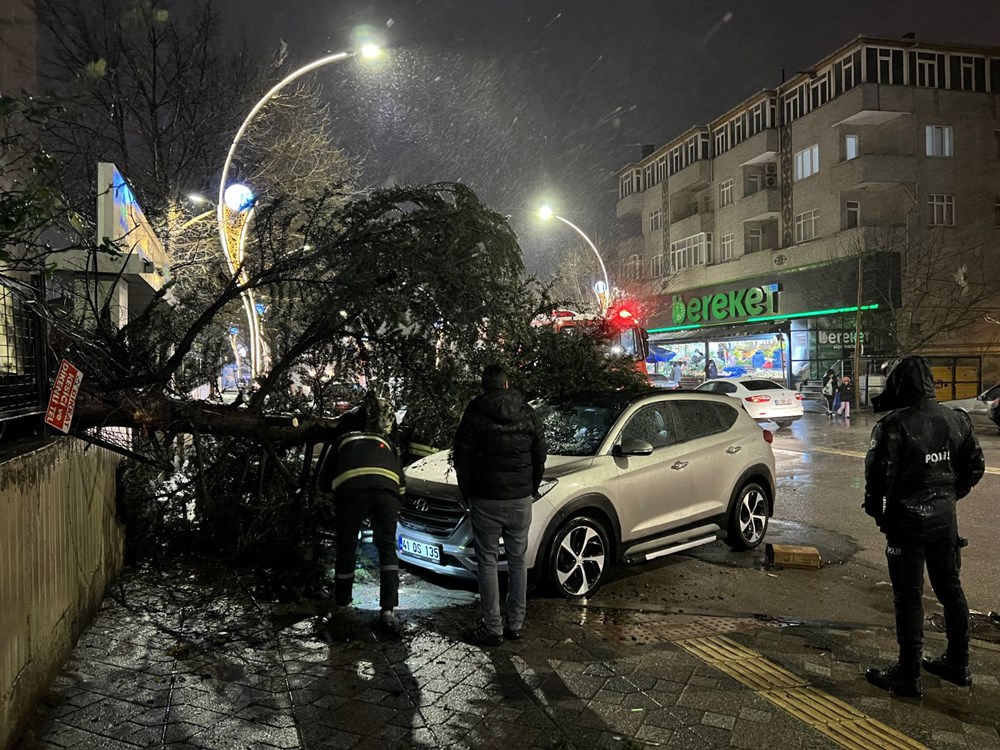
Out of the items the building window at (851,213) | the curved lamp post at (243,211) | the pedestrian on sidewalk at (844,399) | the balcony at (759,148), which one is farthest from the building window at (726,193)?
the curved lamp post at (243,211)

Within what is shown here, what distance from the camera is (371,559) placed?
6.89m

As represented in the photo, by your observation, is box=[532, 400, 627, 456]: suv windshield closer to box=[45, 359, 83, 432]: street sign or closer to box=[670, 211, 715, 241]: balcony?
box=[45, 359, 83, 432]: street sign

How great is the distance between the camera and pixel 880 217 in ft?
105

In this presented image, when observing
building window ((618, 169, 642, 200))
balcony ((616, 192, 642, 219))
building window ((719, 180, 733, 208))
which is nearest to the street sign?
building window ((719, 180, 733, 208))

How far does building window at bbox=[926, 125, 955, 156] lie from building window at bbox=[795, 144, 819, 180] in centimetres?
445

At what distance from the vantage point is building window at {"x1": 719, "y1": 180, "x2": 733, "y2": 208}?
130ft

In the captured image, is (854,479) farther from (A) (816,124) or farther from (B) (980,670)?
(A) (816,124)

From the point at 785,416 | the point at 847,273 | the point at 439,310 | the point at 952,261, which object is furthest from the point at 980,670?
the point at 952,261

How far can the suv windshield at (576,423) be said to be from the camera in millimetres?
6352

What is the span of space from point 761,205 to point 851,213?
5002 mm

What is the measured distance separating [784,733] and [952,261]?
33.8m

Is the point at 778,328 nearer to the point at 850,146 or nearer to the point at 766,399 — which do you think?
the point at 850,146

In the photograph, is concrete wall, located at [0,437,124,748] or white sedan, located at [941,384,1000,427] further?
white sedan, located at [941,384,1000,427]

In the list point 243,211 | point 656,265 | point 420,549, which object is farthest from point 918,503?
point 656,265
